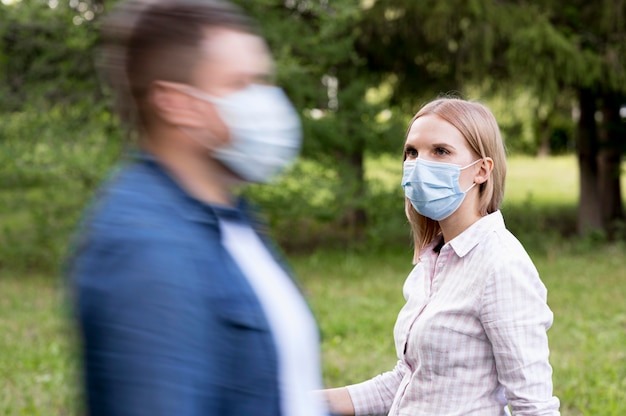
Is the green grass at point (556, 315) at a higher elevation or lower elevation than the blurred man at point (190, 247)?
lower

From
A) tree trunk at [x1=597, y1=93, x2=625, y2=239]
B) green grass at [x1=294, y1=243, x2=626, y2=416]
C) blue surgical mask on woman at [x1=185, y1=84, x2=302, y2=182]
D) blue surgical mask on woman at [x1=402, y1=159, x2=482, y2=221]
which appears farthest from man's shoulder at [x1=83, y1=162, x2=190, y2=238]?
tree trunk at [x1=597, y1=93, x2=625, y2=239]

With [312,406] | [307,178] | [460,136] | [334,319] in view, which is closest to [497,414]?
[460,136]

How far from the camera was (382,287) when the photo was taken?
11.2 metres

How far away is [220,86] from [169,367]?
436 millimetres

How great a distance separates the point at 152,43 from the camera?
133cm

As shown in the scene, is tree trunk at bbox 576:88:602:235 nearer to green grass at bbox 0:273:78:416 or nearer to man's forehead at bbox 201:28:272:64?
green grass at bbox 0:273:78:416

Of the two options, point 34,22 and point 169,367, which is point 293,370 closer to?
point 169,367

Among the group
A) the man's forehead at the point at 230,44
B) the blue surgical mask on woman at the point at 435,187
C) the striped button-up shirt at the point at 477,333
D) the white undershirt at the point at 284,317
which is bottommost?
the striped button-up shirt at the point at 477,333

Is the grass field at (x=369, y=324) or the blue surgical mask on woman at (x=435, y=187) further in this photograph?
the grass field at (x=369, y=324)

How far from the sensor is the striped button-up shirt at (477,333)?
2.14m

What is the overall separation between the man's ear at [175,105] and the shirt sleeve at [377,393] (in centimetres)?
138

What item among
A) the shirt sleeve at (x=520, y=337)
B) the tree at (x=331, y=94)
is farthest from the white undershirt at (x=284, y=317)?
the tree at (x=331, y=94)

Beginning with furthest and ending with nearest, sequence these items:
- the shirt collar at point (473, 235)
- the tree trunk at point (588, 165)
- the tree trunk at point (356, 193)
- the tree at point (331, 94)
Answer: the tree trunk at point (588, 165) → the tree trunk at point (356, 193) → the tree at point (331, 94) → the shirt collar at point (473, 235)

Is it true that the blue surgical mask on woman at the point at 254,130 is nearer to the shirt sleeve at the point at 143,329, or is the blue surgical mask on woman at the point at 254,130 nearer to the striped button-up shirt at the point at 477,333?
the shirt sleeve at the point at 143,329
